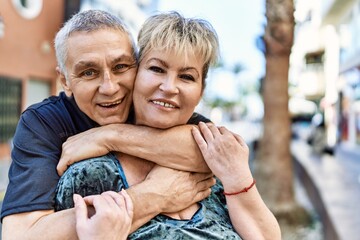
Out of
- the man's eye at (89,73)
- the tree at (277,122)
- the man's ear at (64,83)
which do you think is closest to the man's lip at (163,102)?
the man's eye at (89,73)

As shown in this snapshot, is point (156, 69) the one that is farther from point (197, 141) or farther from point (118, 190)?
point (118, 190)

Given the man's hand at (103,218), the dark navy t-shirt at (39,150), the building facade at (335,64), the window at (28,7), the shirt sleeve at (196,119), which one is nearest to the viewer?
the man's hand at (103,218)

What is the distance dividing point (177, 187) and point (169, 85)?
37 centimetres

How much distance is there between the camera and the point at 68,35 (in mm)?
1769

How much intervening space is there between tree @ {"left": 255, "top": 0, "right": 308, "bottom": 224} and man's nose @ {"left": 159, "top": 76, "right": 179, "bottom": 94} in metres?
5.89

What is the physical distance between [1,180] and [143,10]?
2662 centimetres

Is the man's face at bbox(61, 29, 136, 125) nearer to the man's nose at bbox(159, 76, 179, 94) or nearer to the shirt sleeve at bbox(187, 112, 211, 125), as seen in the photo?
the man's nose at bbox(159, 76, 179, 94)

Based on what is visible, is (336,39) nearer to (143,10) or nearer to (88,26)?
(143,10)

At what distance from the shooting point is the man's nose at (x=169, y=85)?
1.76 meters

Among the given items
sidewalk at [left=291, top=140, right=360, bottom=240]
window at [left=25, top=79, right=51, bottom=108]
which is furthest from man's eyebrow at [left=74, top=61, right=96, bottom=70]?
window at [left=25, top=79, right=51, bottom=108]

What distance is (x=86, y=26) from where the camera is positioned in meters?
1.76

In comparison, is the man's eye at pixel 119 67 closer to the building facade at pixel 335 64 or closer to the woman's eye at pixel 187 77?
the woman's eye at pixel 187 77

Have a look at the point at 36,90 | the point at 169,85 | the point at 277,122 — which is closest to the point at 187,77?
the point at 169,85

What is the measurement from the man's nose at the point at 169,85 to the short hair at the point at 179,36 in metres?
0.09
